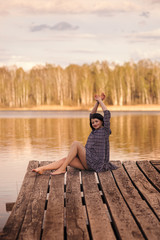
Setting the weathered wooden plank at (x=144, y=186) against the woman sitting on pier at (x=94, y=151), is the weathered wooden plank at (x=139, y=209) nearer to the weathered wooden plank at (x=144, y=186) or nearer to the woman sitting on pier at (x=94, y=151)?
the weathered wooden plank at (x=144, y=186)

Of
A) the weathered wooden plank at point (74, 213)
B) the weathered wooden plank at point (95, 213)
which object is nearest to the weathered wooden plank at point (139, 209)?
the weathered wooden plank at point (95, 213)

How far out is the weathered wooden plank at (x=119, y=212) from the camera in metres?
3.39

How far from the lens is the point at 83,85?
210 feet

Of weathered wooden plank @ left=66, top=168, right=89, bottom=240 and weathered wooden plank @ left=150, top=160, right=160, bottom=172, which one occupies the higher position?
weathered wooden plank @ left=150, top=160, right=160, bottom=172

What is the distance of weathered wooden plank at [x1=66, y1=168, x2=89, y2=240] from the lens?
3.41m

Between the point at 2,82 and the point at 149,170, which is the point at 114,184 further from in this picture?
the point at 2,82

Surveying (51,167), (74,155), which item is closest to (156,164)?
(74,155)

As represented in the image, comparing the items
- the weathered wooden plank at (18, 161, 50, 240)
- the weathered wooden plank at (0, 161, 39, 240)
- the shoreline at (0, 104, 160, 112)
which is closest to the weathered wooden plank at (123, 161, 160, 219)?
the weathered wooden plank at (18, 161, 50, 240)

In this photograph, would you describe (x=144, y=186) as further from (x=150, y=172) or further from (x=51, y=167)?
(x=51, y=167)

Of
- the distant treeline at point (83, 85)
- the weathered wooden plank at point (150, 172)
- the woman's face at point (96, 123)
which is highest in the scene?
the distant treeline at point (83, 85)

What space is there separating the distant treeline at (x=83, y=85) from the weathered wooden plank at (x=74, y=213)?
56.8 meters

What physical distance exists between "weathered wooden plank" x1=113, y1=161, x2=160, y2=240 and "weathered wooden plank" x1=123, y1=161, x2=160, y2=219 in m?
0.08

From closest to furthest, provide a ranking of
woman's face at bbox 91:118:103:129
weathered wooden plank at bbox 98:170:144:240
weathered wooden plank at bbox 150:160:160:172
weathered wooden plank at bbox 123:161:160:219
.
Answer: weathered wooden plank at bbox 98:170:144:240 → weathered wooden plank at bbox 123:161:160:219 → woman's face at bbox 91:118:103:129 → weathered wooden plank at bbox 150:160:160:172

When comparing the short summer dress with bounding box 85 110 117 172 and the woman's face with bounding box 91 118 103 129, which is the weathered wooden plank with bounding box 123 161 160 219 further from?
the woman's face with bounding box 91 118 103 129
